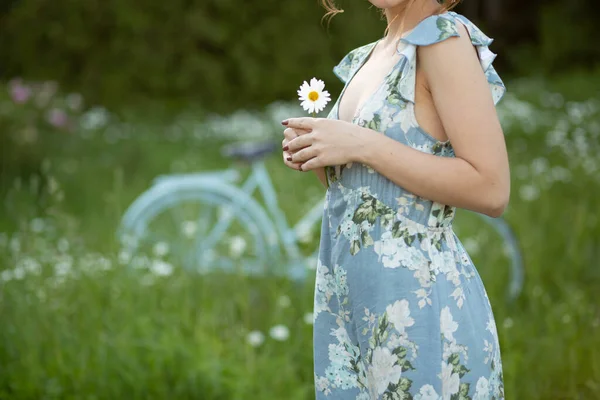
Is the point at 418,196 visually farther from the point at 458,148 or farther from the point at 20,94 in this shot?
the point at 20,94

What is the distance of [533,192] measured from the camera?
5535mm

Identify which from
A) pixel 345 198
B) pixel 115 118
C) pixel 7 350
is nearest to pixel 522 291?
pixel 7 350

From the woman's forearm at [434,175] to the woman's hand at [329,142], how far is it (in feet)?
0.05

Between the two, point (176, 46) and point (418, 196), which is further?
point (176, 46)

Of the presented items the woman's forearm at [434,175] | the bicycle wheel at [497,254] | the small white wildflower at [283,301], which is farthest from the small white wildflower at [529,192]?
the woman's forearm at [434,175]

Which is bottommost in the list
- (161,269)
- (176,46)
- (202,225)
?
(161,269)

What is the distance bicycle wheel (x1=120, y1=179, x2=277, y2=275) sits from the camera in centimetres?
404

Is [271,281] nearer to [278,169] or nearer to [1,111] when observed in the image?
[278,169]

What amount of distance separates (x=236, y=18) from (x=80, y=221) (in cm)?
547

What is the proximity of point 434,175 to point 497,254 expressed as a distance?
3079 millimetres

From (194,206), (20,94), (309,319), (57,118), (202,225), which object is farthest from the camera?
(57,118)

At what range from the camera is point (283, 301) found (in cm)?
353

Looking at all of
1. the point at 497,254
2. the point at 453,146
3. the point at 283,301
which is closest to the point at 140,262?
the point at 283,301

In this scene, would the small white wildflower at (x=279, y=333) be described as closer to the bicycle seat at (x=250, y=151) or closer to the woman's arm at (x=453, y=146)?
the bicycle seat at (x=250, y=151)
